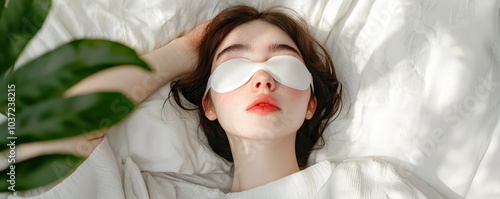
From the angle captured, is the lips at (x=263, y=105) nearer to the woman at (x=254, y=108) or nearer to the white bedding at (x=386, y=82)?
the woman at (x=254, y=108)

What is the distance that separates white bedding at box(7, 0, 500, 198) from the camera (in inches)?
57.7

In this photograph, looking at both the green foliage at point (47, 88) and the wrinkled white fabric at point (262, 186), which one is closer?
the green foliage at point (47, 88)

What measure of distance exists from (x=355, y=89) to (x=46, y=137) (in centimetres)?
128

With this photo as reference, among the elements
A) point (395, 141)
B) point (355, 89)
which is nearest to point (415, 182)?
point (395, 141)

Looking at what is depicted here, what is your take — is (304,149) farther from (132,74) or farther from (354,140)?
(132,74)

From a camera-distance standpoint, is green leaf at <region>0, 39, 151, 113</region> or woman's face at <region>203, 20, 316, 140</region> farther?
woman's face at <region>203, 20, 316, 140</region>

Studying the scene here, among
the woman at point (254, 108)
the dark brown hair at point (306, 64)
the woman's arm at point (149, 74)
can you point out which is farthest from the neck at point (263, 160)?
the woman's arm at point (149, 74)

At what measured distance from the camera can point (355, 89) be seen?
1592mm

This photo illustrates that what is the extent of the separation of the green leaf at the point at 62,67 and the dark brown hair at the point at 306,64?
1.17 meters

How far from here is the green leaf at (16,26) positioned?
39 centimetres

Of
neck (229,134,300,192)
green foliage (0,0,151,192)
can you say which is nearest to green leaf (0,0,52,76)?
green foliage (0,0,151,192)

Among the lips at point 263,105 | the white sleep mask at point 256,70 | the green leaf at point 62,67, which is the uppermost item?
the green leaf at point 62,67

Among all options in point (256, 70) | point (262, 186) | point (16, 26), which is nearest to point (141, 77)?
point (256, 70)

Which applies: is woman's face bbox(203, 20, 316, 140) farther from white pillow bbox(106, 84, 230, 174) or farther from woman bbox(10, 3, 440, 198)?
white pillow bbox(106, 84, 230, 174)
